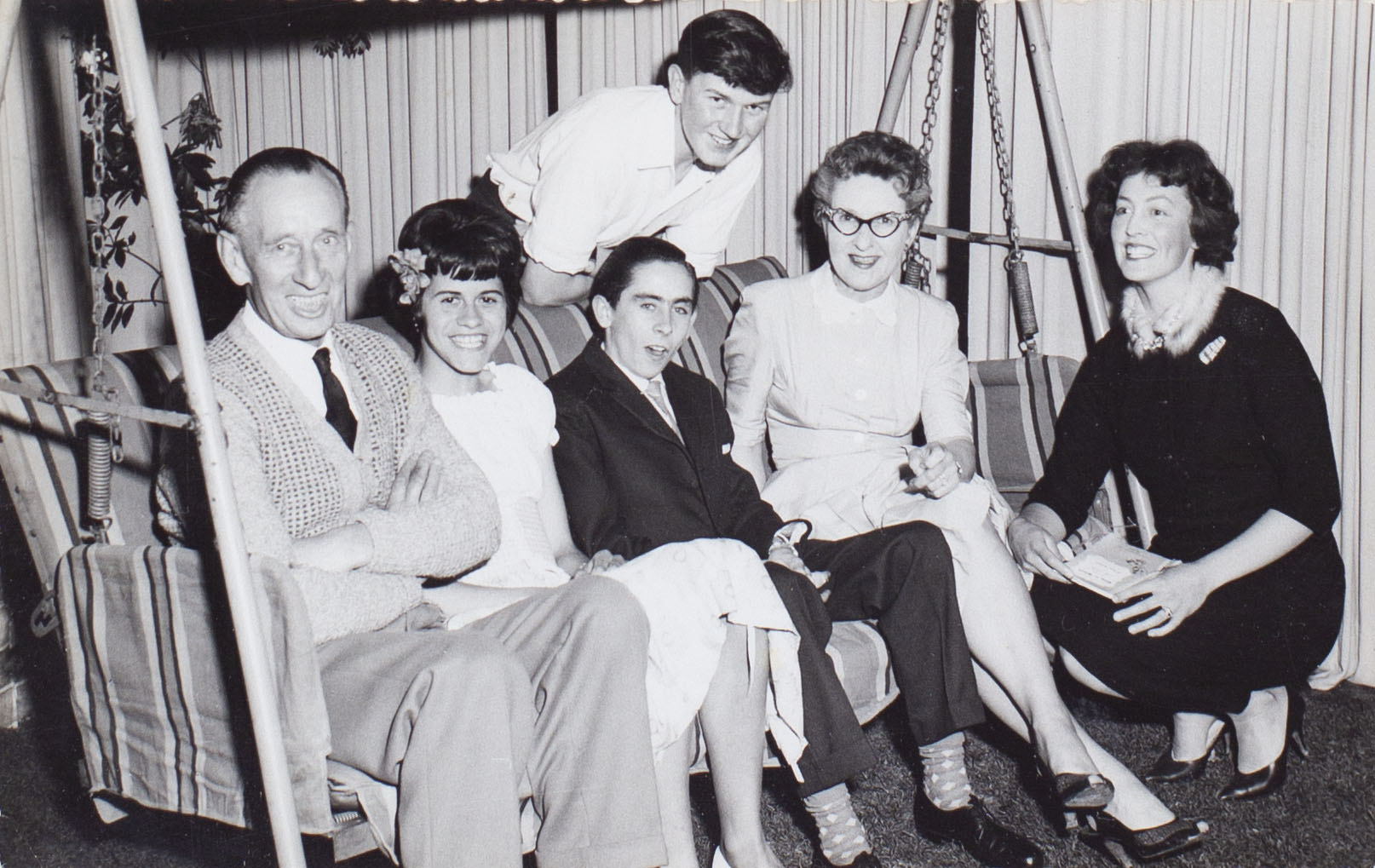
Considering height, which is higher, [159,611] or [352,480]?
[352,480]

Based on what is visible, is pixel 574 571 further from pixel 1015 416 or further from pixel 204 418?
pixel 1015 416

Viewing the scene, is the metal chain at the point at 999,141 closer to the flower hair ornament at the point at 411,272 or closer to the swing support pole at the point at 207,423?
the flower hair ornament at the point at 411,272

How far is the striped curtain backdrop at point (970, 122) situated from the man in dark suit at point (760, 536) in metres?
1.48

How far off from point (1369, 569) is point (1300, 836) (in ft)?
3.79

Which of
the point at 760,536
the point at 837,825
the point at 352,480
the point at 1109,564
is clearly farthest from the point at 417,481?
the point at 1109,564

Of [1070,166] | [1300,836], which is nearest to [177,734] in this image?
[1300,836]

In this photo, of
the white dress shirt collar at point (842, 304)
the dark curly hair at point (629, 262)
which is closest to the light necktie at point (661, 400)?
the dark curly hair at point (629, 262)

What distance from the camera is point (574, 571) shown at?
2.30 m

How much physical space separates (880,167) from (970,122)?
1.36 m

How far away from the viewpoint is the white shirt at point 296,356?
1915 mm

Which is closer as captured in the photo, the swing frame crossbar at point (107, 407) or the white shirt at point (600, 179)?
the swing frame crossbar at point (107, 407)

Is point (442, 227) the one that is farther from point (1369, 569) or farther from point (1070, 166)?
point (1369, 569)

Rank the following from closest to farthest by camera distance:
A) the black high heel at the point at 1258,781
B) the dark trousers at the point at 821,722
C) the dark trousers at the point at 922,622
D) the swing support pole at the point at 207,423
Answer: the swing support pole at the point at 207,423, the dark trousers at the point at 821,722, the dark trousers at the point at 922,622, the black high heel at the point at 1258,781

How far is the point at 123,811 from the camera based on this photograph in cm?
214
